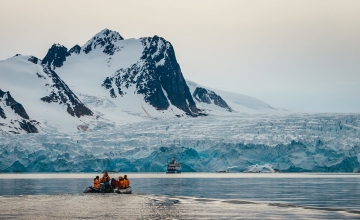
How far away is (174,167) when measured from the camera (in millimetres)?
110938

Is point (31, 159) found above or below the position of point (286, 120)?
below

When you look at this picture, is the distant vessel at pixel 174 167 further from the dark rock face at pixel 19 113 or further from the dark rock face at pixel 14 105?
the dark rock face at pixel 14 105

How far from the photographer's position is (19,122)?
191m

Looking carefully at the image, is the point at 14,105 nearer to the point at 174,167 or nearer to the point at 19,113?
the point at 19,113

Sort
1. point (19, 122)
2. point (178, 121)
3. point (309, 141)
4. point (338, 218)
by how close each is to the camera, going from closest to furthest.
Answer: point (338, 218)
point (309, 141)
point (178, 121)
point (19, 122)

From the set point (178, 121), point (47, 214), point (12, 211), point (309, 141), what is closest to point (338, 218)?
point (47, 214)

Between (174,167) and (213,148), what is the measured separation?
26.4 feet

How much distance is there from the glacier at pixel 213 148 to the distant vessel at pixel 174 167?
80cm

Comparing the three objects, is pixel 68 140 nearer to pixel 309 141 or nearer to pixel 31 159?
pixel 31 159

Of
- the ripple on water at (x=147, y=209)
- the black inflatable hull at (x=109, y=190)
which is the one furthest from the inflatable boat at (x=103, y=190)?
the ripple on water at (x=147, y=209)

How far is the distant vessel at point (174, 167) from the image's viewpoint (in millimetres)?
109738

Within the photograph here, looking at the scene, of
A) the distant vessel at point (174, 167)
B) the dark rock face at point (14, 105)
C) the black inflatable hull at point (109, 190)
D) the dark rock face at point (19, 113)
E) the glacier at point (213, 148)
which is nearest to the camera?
the black inflatable hull at point (109, 190)

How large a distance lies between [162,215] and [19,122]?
163530 millimetres

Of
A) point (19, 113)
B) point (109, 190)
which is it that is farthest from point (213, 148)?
point (19, 113)
